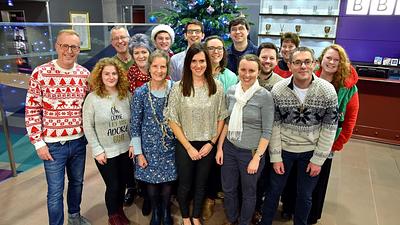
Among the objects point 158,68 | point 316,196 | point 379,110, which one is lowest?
point 316,196

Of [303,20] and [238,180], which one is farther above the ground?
[303,20]

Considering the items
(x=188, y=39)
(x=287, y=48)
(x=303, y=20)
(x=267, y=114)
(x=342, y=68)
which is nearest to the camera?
(x=267, y=114)

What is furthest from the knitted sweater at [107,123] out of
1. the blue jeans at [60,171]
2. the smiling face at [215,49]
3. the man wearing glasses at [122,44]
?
the smiling face at [215,49]

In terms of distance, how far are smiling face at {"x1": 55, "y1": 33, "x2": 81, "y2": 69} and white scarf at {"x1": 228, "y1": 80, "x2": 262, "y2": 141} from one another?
44.5 inches

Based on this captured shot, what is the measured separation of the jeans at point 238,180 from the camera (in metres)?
2.03

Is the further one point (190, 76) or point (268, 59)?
point (268, 59)

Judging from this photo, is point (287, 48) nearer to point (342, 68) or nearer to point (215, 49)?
point (342, 68)

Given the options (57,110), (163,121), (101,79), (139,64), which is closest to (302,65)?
(163,121)

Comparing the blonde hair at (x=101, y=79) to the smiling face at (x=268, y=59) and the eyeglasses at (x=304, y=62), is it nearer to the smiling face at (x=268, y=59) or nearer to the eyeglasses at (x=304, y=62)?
the smiling face at (x=268, y=59)

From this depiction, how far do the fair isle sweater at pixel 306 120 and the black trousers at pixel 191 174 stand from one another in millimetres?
501

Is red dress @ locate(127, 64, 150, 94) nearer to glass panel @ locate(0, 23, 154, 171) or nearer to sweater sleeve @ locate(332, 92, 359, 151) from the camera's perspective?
glass panel @ locate(0, 23, 154, 171)

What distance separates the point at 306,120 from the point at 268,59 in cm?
56

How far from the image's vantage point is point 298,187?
6.85 ft

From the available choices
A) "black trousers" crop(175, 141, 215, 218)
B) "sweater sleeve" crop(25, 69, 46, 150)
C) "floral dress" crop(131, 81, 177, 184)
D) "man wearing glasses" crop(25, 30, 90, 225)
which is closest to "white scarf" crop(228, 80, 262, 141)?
"black trousers" crop(175, 141, 215, 218)
